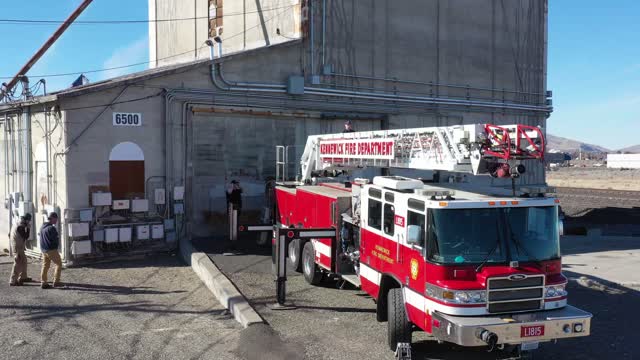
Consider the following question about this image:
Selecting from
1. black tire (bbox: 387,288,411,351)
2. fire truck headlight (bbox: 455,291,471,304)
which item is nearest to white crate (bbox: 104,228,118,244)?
black tire (bbox: 387,288,411,351)

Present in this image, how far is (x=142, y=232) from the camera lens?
1580 centimetres

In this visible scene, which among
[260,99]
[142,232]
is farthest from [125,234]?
[260,99]

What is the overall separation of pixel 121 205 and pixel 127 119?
2.50m

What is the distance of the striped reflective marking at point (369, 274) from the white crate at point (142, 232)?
8.46 metres

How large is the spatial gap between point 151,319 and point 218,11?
1752cm

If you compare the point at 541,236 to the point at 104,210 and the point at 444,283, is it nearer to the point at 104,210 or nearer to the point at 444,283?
the point at 444,283

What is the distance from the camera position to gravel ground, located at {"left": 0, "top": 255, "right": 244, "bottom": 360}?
26.8 ft

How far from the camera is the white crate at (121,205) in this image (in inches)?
612

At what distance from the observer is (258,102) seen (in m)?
18.7

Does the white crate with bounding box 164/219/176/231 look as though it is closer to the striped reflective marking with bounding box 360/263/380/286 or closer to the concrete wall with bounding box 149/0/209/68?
the striped reflective marking with bounding box 360/263/380/286

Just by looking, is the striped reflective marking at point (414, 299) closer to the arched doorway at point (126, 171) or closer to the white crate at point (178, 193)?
the white crate at point (178, 193)

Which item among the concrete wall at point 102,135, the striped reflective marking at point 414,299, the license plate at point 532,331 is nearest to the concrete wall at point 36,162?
the concrete wall at point 102,135

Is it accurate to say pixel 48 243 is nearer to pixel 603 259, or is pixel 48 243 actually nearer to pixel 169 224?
pixel 169 224

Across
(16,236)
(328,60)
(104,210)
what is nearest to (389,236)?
(16,236)
